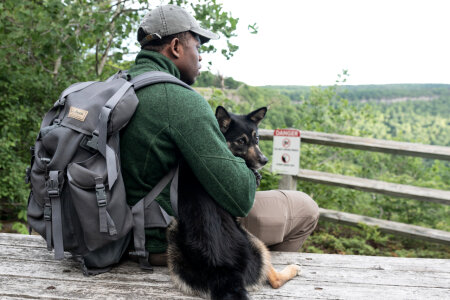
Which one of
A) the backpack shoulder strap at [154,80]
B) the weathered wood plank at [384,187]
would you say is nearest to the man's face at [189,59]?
the backpack shoulder strap at [154,80]

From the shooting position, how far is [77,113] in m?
1.78

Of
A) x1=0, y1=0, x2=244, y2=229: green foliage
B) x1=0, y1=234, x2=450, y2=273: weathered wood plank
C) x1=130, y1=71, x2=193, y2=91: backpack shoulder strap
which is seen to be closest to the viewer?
x1=130, y1=71, x2=193, y2=91: backpack shoulder strap

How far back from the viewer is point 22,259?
223 centimetres

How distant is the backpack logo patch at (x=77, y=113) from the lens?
176cm

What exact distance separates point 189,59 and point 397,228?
4.16 m

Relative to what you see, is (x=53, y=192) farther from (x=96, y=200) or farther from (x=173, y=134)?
(x=173, y=134)

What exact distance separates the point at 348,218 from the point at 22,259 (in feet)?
13.9

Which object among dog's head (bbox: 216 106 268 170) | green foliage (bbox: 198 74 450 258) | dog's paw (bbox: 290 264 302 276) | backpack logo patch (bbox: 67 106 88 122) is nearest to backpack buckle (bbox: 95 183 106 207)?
backpack logo patch (bbox: 67 106 88 122)

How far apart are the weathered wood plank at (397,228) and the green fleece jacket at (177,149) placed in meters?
3.86

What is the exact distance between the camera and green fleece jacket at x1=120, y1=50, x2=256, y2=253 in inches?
67.8

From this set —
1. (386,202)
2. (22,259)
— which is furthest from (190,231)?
(386,202)

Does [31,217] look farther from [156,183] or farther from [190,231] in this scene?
[190,231]

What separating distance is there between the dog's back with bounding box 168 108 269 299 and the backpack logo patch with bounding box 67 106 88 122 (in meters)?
0.49

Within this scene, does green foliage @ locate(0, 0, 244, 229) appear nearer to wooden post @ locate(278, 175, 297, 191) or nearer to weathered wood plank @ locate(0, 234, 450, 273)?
wooden post @ locate(278, 175, 297, 191)
